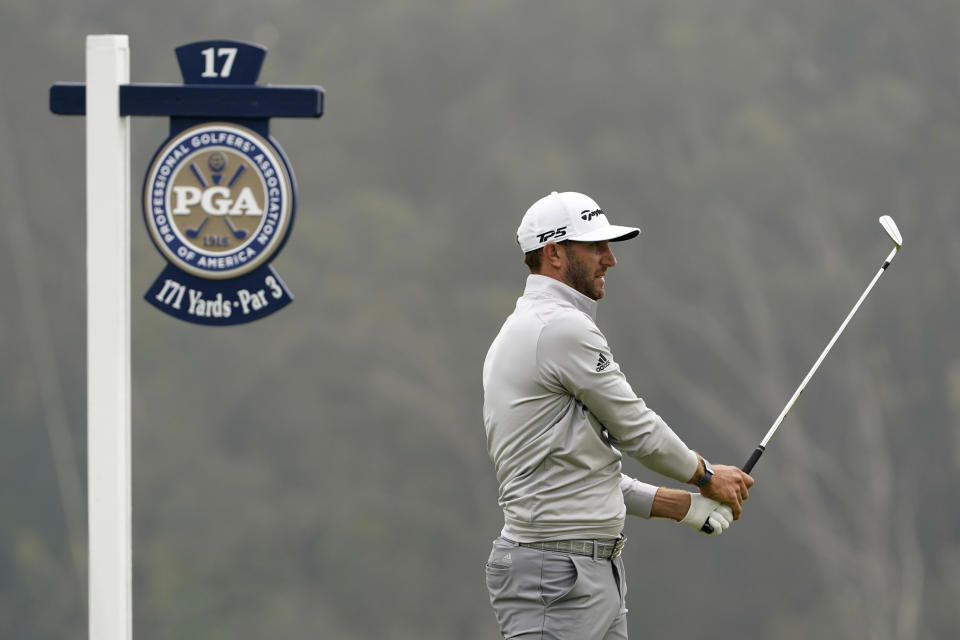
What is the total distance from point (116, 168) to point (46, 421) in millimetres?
6379

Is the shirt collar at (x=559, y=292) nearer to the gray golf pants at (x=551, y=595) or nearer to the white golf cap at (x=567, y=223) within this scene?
the white golf cap at (x=567, y=223)

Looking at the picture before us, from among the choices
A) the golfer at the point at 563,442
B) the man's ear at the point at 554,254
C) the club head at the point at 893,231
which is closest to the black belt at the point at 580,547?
the golfer at the point at 563,442

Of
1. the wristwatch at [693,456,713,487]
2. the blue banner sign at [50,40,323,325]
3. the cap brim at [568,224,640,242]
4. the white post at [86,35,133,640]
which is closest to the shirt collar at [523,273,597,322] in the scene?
the cap brim at [568,224,640,242]

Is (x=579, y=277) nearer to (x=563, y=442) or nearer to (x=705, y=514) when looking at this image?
(x=563, y=442)

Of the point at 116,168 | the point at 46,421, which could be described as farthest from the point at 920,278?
the point at 116,168

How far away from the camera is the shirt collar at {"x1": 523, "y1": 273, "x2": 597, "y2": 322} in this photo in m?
3.29

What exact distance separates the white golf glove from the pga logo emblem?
1.23 metres

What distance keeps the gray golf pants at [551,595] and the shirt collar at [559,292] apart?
60cm

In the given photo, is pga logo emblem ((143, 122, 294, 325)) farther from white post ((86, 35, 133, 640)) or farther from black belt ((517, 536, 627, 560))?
black belt ((517, 536, 627, 560))

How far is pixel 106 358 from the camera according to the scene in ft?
12.0

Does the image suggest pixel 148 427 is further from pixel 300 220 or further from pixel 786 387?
pixel 786 387

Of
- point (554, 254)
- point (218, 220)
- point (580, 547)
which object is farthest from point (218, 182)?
point (580, 547)

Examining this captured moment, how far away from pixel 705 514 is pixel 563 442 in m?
0.53

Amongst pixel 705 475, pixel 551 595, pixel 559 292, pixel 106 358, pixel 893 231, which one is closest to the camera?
pixel 551 595
